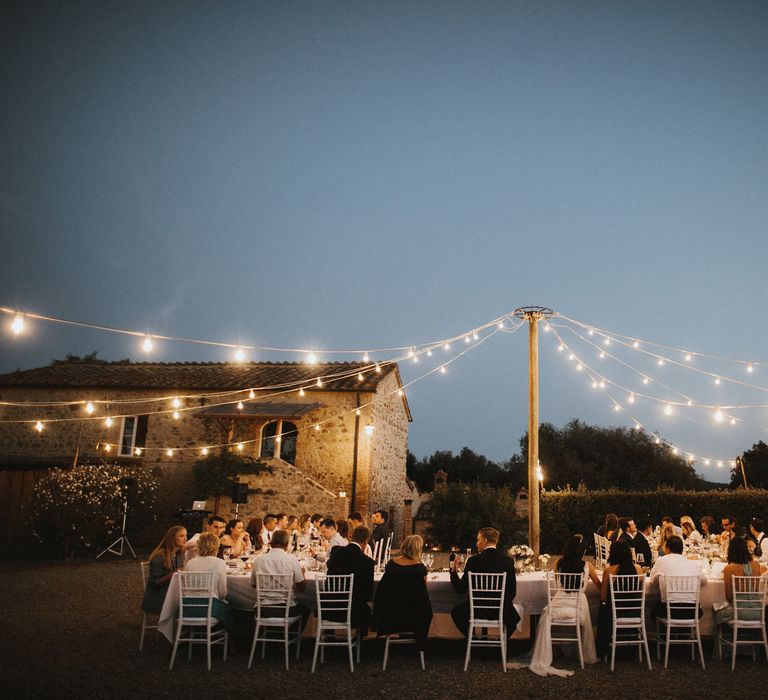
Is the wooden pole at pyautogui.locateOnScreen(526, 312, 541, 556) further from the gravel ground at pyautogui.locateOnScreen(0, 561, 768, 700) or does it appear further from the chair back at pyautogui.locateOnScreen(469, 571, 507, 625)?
the chair back at pyautogui.locateOnScreen(469, 571, 507, 625)

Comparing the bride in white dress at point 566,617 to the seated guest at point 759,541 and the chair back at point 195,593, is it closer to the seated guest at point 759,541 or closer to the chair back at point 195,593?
the chair back at point 195,593

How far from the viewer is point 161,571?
564 centimetres

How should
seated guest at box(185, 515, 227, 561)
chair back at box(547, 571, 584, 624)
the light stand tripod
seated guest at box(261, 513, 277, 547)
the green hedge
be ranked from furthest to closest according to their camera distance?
the green hedge → the light stand tripod → seated guest at box(261, 513, 277, 547) → seated guest at box(185, 515, 227, 561) → chair back at box(547, 571, 584, 624)

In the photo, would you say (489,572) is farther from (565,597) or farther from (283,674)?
(283,674)

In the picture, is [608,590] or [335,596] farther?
[608,590]

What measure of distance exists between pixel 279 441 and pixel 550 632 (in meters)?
11.8

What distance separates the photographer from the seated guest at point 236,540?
733 centimetres

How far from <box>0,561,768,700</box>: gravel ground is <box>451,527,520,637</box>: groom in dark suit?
15.6 inches

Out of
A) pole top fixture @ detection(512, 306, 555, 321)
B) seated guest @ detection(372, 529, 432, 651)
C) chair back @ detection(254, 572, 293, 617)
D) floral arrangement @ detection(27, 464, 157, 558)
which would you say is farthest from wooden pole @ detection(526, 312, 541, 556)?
floral arrangement @ detection(27, 464, 157, 558)

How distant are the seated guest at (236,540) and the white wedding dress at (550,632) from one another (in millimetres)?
3751

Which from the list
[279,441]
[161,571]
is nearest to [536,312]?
[161,571]

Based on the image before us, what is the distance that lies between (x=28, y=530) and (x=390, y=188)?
113 ft

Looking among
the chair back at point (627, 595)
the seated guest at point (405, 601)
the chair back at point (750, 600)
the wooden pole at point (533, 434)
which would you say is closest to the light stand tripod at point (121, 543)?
the wooden pole at point (533, 434)

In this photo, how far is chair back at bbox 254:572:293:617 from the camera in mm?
5215
